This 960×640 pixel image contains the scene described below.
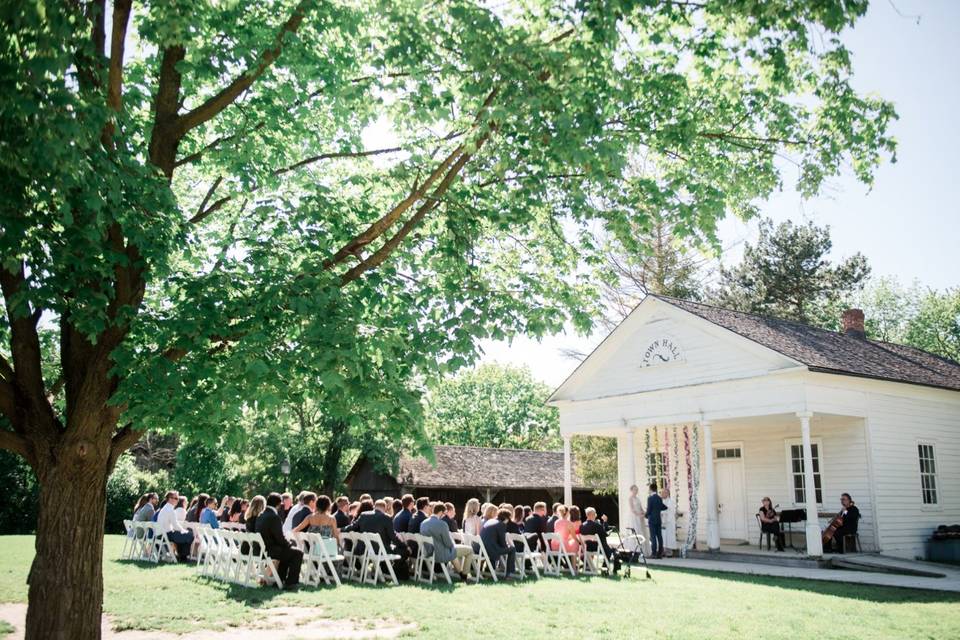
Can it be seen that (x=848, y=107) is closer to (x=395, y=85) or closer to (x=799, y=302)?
(x=395, y=85)

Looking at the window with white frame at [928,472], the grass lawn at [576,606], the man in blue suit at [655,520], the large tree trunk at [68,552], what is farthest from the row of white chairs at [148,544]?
the window with white frame at [928,472]

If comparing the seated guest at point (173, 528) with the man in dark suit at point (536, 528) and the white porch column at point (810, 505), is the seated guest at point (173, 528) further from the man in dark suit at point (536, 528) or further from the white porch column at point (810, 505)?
the white porch column at point (810, 505)

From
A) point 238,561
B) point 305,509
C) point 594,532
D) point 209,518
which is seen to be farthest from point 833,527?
point 209,518

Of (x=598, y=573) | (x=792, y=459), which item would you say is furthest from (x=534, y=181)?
(x=792, y=459)

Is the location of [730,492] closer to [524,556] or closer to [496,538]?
[524,556]

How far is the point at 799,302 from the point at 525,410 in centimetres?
3113

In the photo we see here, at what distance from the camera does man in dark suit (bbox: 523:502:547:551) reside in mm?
15938

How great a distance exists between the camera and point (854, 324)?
82.5 feet

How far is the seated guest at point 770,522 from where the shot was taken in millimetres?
19359

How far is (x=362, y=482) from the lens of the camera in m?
37.1

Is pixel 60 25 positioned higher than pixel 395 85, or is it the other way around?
pixel 395 85

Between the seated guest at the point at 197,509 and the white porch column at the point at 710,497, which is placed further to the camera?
the white porch column at the point at 710,497

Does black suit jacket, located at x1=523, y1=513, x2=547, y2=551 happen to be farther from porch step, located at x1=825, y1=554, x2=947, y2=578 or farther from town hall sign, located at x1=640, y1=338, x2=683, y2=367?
town hall sign, located at x1=640, y1=338, x2=683, y2=367

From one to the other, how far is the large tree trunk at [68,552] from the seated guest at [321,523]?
6.42 meters
